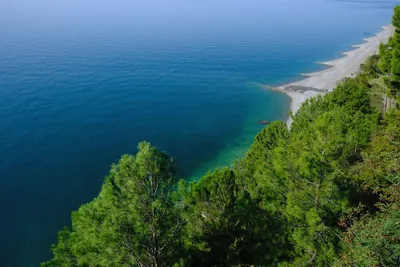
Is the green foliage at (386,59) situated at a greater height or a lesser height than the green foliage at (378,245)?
greater

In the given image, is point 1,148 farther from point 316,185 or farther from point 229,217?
point 316,185

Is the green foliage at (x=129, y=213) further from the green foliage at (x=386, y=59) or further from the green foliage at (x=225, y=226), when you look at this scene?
the green foliage at (x=386, y=59)

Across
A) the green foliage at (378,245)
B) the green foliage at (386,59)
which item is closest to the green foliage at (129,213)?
the green foliage at (378,245)

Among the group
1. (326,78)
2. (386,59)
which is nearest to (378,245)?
(386,59)

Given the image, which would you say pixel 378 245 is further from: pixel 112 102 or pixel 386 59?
pixel 112 102

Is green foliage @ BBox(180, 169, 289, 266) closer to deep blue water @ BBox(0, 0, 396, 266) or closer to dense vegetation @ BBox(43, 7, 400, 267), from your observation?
dense vegetation @ BBox(43, 7, 400, 267)

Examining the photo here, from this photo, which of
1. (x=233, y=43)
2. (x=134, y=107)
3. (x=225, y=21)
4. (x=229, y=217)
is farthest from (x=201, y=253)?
(x=225, y=21)
